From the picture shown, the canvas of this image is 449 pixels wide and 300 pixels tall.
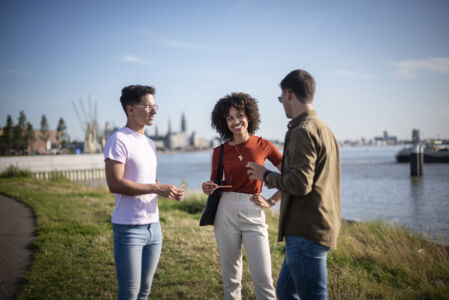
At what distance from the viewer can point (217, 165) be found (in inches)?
134

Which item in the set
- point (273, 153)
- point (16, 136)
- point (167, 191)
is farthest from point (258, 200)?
point (16, 136)

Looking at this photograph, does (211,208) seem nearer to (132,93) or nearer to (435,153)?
(132,93)

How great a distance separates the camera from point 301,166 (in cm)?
223

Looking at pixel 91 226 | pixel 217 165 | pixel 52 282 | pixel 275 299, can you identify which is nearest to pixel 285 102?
pixel 217 165

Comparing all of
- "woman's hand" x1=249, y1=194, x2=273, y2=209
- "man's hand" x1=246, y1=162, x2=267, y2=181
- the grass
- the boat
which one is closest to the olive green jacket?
"man's hand" x1=246, y1=162, x2=267, y2=181

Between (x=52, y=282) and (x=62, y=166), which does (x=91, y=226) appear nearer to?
(x=52, y=282)

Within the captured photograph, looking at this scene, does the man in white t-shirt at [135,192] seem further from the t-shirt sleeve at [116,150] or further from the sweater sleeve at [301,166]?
the sweater sleeve at [301,166]

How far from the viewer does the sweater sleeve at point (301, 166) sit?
2223 mm

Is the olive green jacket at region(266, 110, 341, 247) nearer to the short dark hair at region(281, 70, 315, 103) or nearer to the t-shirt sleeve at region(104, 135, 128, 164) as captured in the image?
the short dark hair at region(281, 70, 315, 103)

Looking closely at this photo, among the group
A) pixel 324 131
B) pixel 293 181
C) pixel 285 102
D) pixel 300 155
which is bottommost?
pixel 293 181

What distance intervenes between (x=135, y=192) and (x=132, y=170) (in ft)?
0.68

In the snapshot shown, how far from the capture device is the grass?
177 inches

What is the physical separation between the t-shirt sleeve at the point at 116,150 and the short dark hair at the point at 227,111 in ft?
3.87

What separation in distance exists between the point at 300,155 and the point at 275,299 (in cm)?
152
